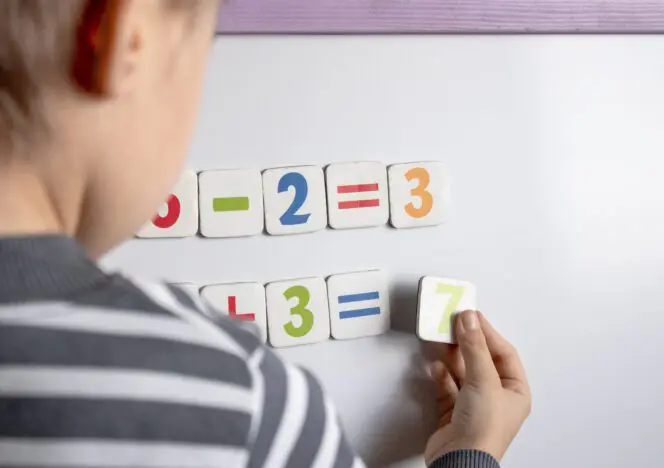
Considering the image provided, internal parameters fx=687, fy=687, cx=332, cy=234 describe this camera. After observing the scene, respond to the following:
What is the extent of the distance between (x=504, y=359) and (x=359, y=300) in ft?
0.50

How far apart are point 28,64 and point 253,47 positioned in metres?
0.33

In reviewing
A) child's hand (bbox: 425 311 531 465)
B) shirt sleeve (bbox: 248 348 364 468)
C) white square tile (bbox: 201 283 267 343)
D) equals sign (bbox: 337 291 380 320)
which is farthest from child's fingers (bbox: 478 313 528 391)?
shirt sleeve (bbox: 248 348 364 468)

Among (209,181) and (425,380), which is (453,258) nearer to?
(425,380)

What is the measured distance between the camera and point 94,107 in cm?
31

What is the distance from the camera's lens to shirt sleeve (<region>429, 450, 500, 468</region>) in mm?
563

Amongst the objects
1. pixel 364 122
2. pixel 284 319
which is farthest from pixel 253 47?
pixel 284 319

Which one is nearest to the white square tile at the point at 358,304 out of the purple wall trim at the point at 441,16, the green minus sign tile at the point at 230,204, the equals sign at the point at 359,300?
the equals sign at the point at 359,300

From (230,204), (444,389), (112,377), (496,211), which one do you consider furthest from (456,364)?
(112,377)

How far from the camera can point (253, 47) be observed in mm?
603

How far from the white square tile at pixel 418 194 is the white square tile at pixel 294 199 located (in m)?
0.07

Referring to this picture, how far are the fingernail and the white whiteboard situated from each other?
4cm

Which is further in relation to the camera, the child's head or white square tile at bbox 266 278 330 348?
white square tile at bbox 266 278 330 348

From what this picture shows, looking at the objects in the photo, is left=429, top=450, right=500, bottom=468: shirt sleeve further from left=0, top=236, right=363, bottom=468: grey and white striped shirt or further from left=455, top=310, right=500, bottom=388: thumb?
left=0, top=236, right=363, bottom=468: grey and white striped shirt

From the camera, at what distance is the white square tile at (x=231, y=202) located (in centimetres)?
58
